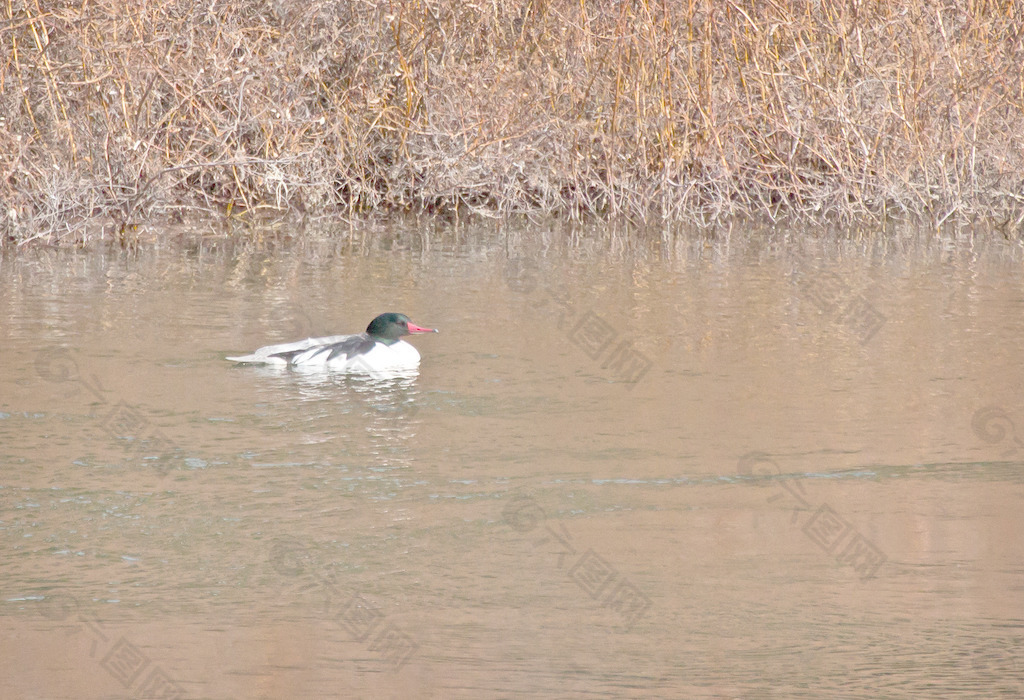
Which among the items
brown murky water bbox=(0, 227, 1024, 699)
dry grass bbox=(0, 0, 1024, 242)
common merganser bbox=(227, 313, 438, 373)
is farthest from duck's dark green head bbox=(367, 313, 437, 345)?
dry grass bbox=(0, 0, 1024, 242)

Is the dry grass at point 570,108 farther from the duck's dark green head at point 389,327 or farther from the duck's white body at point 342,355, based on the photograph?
the duck's white body at point 342,355

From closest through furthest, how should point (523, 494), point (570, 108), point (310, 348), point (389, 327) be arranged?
1. point (523, 494)
2. point (310, 348)
3. point (389, 327)
4. point (570, 108)

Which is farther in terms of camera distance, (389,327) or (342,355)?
(389,327)

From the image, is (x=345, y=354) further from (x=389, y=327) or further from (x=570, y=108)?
(x=570, y=108)

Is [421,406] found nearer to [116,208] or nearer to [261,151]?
[116,208]

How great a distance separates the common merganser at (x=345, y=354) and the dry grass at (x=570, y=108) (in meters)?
4.95

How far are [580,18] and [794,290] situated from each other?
14.5 ft

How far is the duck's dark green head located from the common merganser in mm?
56

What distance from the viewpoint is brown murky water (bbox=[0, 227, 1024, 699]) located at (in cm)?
448

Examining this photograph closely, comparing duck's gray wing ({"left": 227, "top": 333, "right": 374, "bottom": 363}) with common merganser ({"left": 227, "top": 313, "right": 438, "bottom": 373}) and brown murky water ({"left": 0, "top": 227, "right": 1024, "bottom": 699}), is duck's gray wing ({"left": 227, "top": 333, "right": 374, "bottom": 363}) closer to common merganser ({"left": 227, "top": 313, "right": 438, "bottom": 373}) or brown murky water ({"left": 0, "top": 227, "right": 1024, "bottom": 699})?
common merganser ({"left": 227, "top": 313, "right": 438, "bottom": 373})

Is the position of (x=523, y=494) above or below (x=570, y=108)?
below

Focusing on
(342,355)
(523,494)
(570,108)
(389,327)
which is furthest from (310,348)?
(570,108)

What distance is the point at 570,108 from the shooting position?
540 inches

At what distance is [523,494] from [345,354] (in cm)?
249
